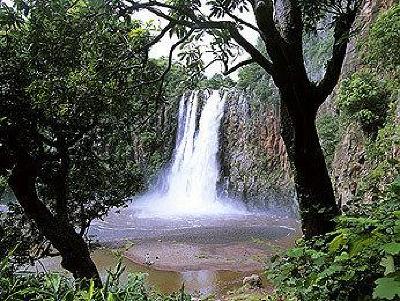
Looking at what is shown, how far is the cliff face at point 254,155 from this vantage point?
1830 centimetres

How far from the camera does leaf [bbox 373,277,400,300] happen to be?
1232 millimetres

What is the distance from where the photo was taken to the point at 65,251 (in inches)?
188

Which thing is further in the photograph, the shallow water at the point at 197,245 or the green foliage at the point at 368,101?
the shallow water at the point at 197,245

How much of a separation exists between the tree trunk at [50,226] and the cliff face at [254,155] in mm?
13450

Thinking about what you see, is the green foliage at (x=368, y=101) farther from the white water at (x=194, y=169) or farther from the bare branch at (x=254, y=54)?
the white water at (x=194, y=169)

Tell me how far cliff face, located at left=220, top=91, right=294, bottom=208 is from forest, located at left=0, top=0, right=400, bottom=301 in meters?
6.07

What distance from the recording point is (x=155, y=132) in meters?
6.75

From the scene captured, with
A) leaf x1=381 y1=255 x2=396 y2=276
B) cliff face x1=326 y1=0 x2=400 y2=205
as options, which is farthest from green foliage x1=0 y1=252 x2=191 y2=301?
cliff face x1=326 y1=0 x2=400 y2=205

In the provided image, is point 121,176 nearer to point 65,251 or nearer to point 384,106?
point 65,251

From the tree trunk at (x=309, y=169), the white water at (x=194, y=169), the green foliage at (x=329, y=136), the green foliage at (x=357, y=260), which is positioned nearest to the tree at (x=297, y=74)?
the tree trunk at (x=309, y=169)

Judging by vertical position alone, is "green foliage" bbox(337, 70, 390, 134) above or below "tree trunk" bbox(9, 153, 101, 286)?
above

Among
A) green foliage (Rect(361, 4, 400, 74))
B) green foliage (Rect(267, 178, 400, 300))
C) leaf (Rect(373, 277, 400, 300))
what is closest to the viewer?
leaf (Rect(373, 277, 400, 300))

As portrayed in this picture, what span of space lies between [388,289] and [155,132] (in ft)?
18.6

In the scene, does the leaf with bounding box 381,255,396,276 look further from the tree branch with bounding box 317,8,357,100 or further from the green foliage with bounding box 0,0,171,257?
the green foliage with bounding box 0,0,171,257
